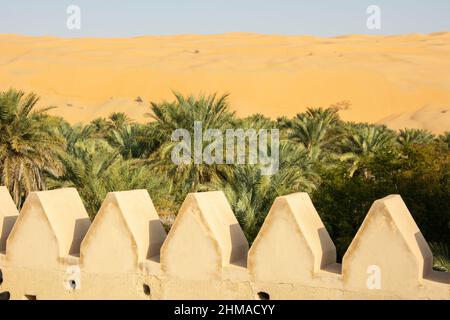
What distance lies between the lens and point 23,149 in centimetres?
1476

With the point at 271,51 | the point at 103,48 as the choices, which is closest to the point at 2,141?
the point at 271,51

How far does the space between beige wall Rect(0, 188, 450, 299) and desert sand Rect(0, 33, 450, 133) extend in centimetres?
4488

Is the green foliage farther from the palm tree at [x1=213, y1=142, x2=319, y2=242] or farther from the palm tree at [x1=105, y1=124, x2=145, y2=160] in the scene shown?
the palm tree at [x1=105, y1=124, x2=145, y2=160]

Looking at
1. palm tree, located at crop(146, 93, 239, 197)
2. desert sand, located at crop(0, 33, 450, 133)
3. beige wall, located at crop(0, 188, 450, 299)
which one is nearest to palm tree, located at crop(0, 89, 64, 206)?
palm tree, located at crop(146, 93, 239, 197)

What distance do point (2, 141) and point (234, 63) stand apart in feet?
220

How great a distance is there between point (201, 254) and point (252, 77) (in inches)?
2659

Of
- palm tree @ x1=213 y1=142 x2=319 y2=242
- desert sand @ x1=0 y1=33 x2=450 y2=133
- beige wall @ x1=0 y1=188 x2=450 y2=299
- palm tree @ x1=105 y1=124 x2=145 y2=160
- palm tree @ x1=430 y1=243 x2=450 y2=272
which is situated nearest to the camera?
beige wall @ x1=0 y1=188 x2=450 y2=299

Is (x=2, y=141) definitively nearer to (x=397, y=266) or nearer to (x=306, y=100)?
(x=397, y=266)

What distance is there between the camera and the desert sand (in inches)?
2483

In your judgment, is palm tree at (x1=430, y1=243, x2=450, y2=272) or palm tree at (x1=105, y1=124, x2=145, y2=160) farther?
palm tree at (x1=105, y1=124, x2=145, y2=160)

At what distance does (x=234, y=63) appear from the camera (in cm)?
8056

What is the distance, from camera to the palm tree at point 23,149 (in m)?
14.5

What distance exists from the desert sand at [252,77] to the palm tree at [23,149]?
37.5m

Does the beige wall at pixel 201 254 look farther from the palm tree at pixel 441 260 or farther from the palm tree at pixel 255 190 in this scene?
the palm tree at pixel 255 190
